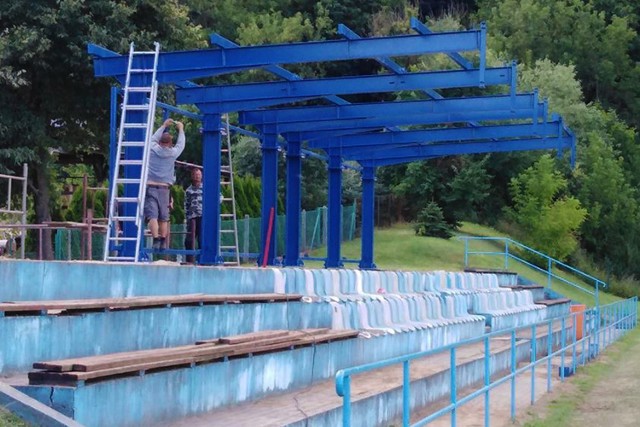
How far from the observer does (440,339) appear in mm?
19953

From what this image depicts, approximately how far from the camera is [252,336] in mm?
12461

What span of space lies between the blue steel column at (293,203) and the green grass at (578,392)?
726 cm

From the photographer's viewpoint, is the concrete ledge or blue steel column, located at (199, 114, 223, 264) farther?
blue steel column, located at (199, 114, 223, 264)

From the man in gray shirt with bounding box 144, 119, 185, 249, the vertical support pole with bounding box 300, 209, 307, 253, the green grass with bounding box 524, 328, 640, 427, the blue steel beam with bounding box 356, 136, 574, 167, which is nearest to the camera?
the green grass with bounding box 524, 328, 640, 427

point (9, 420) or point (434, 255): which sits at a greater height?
point (434, 255)

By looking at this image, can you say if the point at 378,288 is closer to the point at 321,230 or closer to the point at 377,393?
the point at 377,393

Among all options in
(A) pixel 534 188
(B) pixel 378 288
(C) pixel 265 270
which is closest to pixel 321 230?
(A) pixel 534 188

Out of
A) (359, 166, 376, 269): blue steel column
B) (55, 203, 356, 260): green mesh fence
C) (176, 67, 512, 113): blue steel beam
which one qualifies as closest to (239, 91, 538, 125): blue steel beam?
(176, 67, 512, 113): blue steel beam

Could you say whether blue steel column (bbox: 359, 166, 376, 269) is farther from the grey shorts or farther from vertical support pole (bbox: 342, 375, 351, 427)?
vertical support pole (bbox: 342, 375, 351, 427)

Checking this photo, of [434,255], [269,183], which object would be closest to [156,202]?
[269,183]

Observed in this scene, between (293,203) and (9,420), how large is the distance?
807 inches

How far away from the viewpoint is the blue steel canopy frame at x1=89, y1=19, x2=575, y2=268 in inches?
741

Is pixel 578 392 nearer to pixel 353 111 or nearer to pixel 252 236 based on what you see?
pixel 353 111

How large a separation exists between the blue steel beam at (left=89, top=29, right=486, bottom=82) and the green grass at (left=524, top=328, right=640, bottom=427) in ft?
19.6
